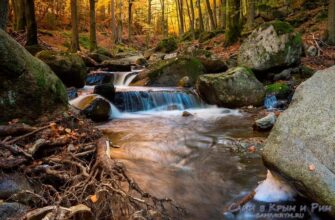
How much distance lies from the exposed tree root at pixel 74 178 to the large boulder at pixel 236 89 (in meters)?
6.35

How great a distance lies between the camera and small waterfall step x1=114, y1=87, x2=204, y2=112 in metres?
11.0

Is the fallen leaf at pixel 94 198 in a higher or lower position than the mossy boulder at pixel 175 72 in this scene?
lower

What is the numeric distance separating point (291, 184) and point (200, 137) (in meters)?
4.12

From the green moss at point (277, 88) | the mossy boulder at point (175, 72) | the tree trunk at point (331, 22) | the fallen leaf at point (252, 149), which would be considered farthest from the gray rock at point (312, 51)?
the fallen leaf at point (252, 149)

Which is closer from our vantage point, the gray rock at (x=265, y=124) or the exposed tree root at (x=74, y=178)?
the exposed tree root at (x=74, y=178)

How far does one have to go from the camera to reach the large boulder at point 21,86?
5039mm

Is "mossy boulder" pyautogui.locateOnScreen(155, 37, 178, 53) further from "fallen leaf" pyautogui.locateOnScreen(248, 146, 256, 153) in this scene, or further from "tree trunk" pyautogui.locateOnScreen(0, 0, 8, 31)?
"fallen leaf" pyautogui.locateOnScreen(248, 146, 256, 153)

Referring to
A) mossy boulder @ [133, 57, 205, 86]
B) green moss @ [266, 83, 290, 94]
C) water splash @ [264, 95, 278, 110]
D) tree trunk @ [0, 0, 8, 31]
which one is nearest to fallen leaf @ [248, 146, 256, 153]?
water splash @ [264, 95, 278, 110]

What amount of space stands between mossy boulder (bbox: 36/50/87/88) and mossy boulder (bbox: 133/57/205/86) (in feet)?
9.08

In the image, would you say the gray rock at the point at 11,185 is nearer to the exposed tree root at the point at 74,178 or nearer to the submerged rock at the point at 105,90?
the exposed tree root at the point at 74,178

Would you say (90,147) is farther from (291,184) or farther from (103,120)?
(103,120)

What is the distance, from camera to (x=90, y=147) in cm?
466

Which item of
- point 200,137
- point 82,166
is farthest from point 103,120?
point 82,166

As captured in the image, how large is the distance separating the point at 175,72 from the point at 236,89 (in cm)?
359
